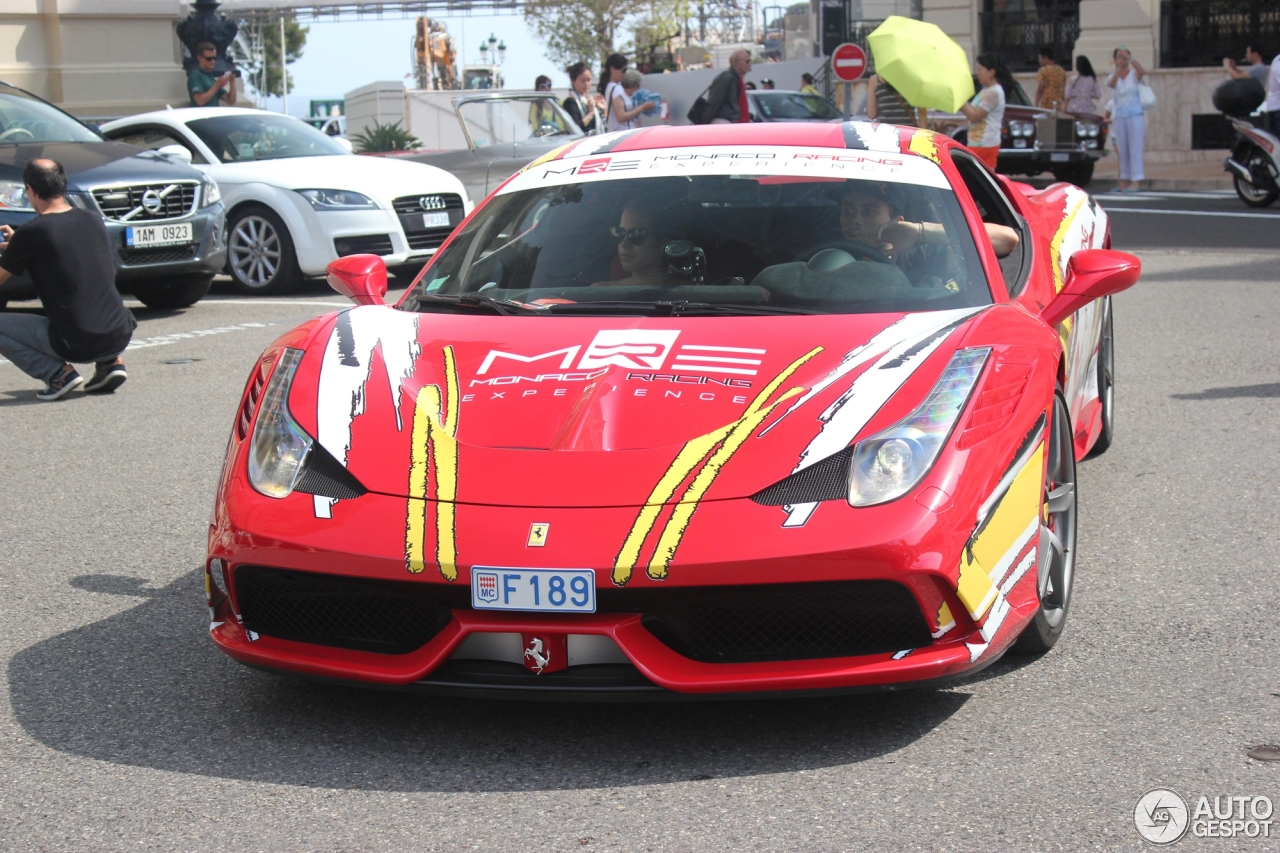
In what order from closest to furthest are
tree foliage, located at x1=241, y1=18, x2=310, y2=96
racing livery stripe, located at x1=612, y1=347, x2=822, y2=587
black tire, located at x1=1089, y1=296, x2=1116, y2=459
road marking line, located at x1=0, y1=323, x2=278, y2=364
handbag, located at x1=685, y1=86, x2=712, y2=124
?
1. racing livery stripe, located at x1=612, y1=347, x2=822, y2=587
2. black tire, located at x1=1089, y1=296, x2=1116, y2=459
3. road marking line, located at x1=0, y1=323, x2=278, y2=364
4. handbag, located at x1=685, y1=86, x2=712, y2=124
5. tree foliage, located at x1=241, y1=18, x2=310, y2=96

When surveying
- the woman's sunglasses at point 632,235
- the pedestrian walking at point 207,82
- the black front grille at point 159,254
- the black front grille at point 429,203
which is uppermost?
the pedestrian walking at point 207,82

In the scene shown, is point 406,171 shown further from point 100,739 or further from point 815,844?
point 815,844

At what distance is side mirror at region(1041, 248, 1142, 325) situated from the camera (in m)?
4.20

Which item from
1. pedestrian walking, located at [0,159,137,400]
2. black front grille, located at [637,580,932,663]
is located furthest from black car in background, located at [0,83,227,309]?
black front grille, located at [637,580,932,663]

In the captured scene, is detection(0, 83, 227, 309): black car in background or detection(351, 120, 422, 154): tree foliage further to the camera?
detection(351, 120, 422, 154): tree foliage

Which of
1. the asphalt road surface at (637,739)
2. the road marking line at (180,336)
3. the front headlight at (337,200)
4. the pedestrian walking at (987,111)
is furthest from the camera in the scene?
the pedestrian walking at (987,111)

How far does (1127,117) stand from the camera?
20.6m

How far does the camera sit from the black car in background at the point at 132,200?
416 inches

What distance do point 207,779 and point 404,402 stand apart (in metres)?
0.94

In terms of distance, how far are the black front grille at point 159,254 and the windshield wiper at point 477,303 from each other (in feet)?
23.0

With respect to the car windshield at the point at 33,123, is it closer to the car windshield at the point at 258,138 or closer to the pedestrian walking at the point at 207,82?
the car windshield at the point at 258,138

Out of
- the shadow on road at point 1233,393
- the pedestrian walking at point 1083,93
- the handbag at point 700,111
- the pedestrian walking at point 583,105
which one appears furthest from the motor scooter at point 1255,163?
the shadow on road at point 1233,393

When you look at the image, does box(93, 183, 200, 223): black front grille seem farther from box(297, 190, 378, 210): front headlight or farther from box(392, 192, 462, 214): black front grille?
box(392, 192, 462, 214): black front grille

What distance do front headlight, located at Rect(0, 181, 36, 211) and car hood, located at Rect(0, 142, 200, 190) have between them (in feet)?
0.22
